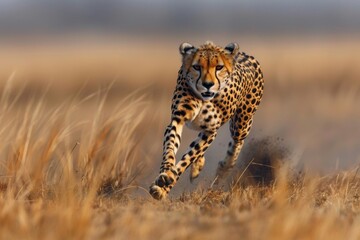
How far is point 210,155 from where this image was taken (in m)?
8.95

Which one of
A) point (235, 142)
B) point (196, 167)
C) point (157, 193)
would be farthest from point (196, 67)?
point (235, 142)

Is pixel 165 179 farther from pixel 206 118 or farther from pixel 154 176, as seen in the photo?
pixel 154 176

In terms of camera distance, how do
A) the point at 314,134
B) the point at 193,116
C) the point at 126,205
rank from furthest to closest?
the point at 314,134 < the point at 193,116 < the point at 126,205

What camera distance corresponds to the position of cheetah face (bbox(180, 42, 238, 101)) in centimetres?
608

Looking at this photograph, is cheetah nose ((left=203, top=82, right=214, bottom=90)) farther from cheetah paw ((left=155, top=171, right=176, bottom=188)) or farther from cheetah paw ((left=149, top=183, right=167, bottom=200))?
cheetah paw ((left=149, top=183, right=167, bottom=200))

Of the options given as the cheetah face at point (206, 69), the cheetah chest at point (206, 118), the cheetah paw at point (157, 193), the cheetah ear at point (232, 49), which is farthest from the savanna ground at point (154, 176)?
the cheetah ear at point (232, 49)

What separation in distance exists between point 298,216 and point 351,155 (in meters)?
5.29

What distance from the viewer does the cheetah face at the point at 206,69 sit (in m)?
6.08

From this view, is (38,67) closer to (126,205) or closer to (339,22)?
(126,205)

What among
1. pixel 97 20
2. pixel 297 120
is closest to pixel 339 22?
pixel 97 20

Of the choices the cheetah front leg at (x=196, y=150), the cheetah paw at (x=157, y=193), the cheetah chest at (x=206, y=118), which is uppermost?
the cheetah chest at (x=206, y=118)

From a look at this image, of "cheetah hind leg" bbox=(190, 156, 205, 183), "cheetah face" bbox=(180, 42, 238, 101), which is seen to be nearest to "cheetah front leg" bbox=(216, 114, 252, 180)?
"cheetah hind leg" bbox=(190, 156, 205, 183)

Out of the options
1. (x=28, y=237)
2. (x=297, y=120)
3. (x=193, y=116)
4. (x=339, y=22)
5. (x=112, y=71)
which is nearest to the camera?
(x=28, y=237)

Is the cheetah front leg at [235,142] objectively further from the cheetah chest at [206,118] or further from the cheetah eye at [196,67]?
the cheetah eye at [196,67]
